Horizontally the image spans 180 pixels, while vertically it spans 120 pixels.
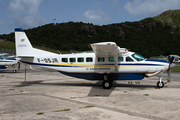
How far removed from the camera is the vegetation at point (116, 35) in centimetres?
9982

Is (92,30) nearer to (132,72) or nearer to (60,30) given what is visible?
(60,30)

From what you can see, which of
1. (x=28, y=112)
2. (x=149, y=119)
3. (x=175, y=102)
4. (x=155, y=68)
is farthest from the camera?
(x=155, y=68)

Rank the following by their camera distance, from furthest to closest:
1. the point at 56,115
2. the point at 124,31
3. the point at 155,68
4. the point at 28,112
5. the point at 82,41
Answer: the point at 124,31 < the point at 82,41 < the point at 155,68 < the point at 28,112 < the point at 56,115

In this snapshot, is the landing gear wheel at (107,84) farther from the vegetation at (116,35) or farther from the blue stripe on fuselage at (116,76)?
the vegetation at (116,35)

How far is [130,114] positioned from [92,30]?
124 meters

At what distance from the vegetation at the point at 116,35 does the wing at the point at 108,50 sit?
259 ft

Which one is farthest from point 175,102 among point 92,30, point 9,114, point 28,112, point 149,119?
point 92,30

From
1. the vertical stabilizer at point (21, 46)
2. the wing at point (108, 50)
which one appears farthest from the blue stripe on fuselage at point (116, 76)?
the vertical stabilizer at point (21, 46)

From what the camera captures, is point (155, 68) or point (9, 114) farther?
point (155, 68)

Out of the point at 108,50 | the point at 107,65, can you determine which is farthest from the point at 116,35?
the point at 108,50

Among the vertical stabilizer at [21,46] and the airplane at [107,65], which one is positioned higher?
the vertical stabilizer at [21,46]

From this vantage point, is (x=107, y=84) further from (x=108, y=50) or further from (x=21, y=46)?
(x=21, y=46)

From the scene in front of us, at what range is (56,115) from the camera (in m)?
5.55

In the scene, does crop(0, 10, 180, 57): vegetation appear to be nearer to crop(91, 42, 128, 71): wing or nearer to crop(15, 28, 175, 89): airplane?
crop(15, 28, 175, 89): airplane
